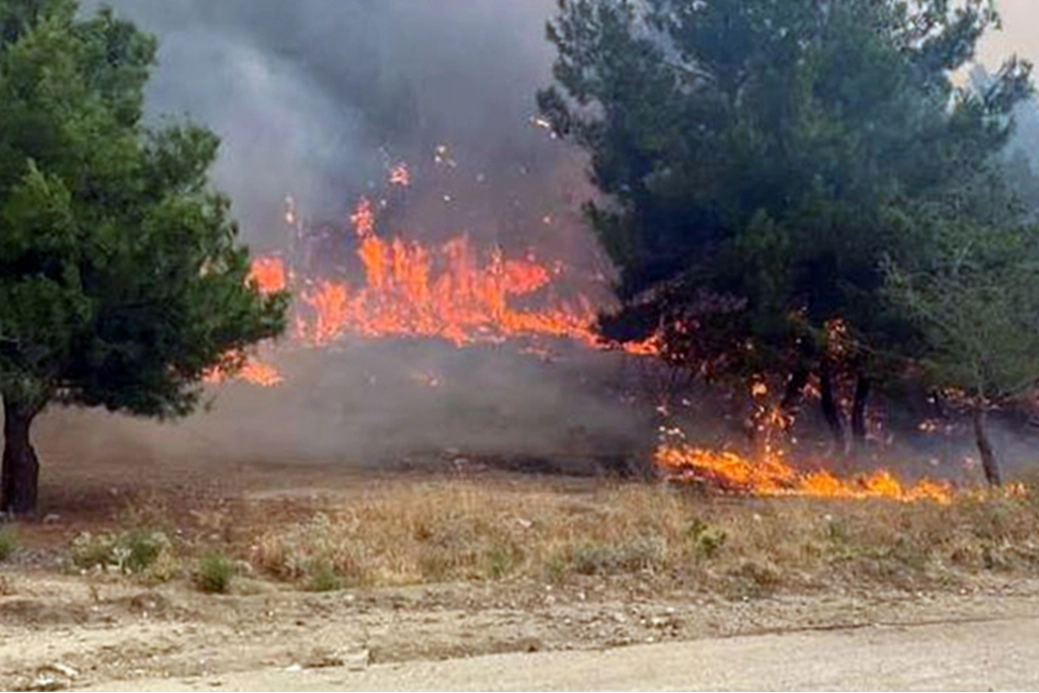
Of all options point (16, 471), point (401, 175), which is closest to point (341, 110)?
point (401, 175)

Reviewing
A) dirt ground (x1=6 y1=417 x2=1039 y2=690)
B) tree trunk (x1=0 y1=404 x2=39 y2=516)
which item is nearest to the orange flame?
tree trunk (x1=0 y1=404 x2=39 y2=516)

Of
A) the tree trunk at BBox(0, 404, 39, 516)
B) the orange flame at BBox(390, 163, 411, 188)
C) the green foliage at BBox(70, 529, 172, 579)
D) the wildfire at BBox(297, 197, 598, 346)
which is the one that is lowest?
the green foliage at BBox(70, 529, 172, 579)

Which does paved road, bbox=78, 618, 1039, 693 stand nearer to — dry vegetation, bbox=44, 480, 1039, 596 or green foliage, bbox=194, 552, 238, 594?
dry vegetation, bbox=44, 480, 1039, 596

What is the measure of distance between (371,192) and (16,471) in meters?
17.8

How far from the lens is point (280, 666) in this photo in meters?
6.91

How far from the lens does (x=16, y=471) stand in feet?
52.7

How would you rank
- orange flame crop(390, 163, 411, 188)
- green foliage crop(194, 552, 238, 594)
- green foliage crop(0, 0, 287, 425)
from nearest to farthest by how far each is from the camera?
green foliage crop(194, 552, 238, 594), green foliage crop(0, 0, 287, 425), orange flame crop(390, 163, 411, 188)

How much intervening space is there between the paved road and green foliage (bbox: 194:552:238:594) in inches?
93.4

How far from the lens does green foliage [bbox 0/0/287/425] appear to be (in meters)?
14.2

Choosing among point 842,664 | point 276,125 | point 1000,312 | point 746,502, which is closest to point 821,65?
point 1000,312

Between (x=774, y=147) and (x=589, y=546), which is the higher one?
(x=774, y=147)

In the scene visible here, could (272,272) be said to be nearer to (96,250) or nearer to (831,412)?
(831,412)

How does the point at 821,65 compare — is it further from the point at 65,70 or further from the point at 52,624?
the point at 52,624

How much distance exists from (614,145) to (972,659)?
59.6 ft
